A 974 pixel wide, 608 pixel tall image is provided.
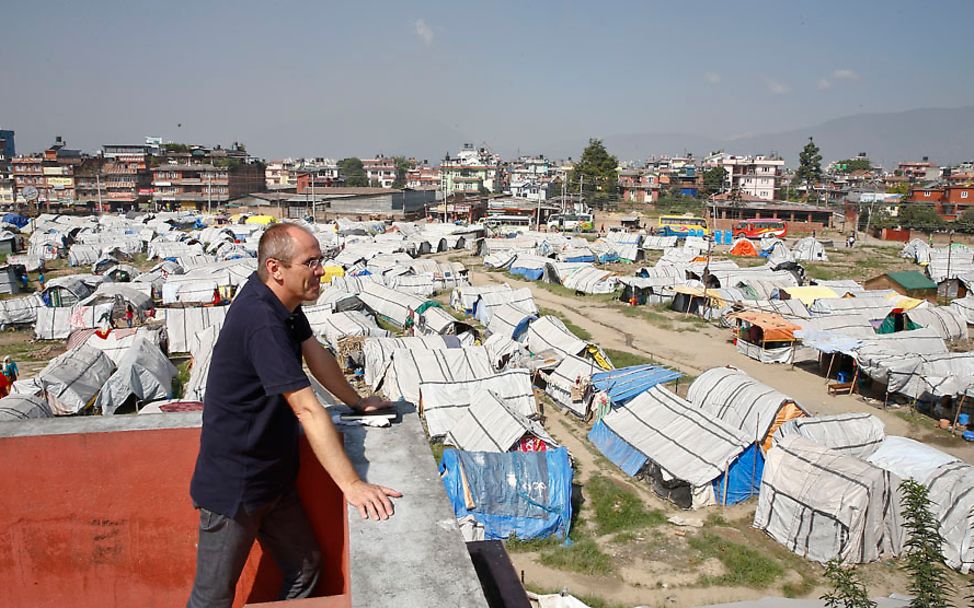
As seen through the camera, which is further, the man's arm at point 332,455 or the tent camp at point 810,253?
the tent camp at point 810,253

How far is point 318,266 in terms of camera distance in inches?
95.0

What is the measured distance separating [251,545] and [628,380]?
1167 centimetres

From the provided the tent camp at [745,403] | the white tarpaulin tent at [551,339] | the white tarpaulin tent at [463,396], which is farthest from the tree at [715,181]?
the white tarpaulin tent at [463,396]

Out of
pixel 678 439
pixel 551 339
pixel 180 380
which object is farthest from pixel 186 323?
pixel 678 439

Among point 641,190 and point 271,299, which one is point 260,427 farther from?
point 641,190

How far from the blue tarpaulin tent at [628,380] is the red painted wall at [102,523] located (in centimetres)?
1070

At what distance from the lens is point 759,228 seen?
47.0 m

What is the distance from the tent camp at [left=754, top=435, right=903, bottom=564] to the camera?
8.69 m

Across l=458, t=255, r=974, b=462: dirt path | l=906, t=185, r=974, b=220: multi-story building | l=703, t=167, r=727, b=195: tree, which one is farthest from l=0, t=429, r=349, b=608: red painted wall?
l=703, t=167, r=727, b=195: tree

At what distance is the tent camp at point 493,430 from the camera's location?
10812 millimetres

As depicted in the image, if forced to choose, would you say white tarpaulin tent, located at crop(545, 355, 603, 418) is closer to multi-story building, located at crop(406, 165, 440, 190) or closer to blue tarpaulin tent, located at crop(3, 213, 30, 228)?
blue tarpaulin tent, located at crop(3, 213, 30, 228)

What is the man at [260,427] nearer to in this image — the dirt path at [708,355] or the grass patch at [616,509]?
the grass patch at [616,509]

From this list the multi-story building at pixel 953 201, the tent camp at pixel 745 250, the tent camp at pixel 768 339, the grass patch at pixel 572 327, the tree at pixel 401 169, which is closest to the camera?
the tent camp at pixel 768 339

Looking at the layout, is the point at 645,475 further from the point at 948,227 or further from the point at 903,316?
the point at 948,227
